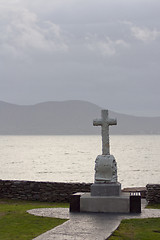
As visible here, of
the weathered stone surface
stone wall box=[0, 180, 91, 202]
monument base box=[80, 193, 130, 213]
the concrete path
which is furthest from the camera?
stone wall box=[0, 180, 91, 202]

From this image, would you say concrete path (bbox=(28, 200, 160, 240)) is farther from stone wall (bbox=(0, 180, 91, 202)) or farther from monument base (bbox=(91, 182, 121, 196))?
stone wall (bbox=(0, 180, 91, 202))

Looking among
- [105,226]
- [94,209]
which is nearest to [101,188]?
[94,209]

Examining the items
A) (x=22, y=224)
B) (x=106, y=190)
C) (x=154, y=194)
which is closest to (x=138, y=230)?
(x=22, y=224)

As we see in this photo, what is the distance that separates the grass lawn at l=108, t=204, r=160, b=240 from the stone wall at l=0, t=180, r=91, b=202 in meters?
6.86

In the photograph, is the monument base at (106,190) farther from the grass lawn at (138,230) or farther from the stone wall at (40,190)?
the stone wall at (40,190)

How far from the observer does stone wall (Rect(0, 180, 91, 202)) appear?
66.5ft

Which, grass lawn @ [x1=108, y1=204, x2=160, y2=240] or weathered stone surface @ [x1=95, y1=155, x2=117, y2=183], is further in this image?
weathered stone surface @ [x1=95, y1=155, x2=117, y2=183]

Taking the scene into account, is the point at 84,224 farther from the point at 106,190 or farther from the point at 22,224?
the point at 106,190

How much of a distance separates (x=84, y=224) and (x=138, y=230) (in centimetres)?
149

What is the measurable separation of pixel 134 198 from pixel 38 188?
644 cm

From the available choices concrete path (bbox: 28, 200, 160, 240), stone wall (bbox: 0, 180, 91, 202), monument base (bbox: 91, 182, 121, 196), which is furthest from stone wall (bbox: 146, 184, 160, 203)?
monument base (bbox: 91, 182, 121, 196)

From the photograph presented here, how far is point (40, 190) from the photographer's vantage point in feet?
67.1

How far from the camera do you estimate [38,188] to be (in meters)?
20.5

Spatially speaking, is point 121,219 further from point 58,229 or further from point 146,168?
point 146,168
